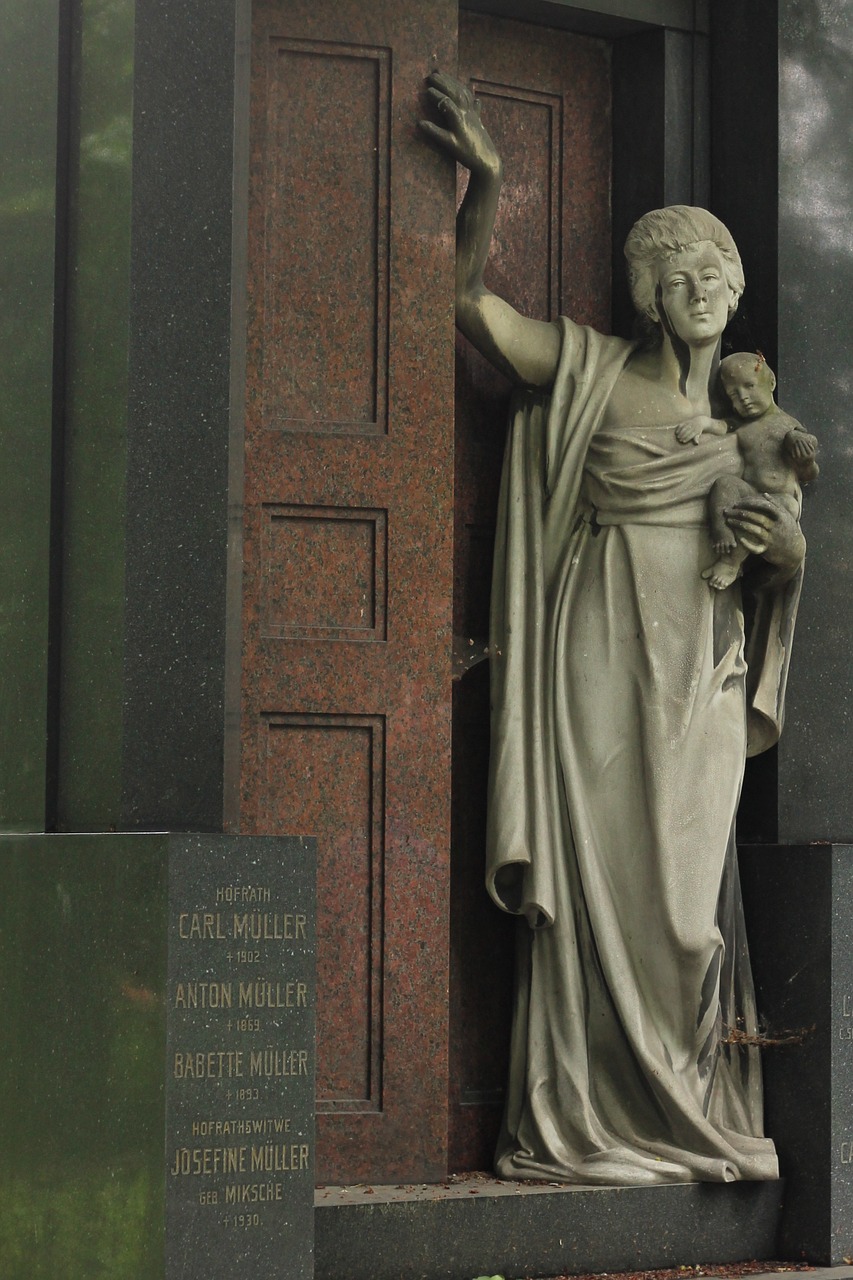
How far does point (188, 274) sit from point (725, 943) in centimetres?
303

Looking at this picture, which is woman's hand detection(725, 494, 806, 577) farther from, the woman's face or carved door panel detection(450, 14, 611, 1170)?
carved door panel detection(450, 14, 611, 1170)

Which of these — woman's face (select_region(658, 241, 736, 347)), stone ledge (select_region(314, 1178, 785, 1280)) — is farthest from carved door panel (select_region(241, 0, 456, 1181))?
woman's face (select_region(658, 241, 736, 347))

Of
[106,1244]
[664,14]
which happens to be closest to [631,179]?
[664,14]

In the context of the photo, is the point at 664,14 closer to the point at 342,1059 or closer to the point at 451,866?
the point at 451,866

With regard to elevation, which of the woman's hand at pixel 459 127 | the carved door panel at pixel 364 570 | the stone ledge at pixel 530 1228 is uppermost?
the woman's hand at pixel 459 127

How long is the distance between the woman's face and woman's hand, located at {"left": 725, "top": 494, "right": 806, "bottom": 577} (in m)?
0.65

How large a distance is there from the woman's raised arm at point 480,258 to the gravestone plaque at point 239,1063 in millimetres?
2454

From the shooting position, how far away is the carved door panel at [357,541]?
766 centimetres

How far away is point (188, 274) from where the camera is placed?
6.77 metres

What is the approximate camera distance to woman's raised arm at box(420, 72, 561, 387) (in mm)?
7957

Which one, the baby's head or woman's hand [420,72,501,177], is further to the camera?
the baby's head

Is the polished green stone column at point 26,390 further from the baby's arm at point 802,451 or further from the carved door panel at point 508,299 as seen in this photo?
the baby's arm at point 802,451

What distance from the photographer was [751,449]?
811 centimetres

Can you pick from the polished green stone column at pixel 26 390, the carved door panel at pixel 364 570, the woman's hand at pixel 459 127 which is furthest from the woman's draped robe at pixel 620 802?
the polished green stone column at pixel 26 390
